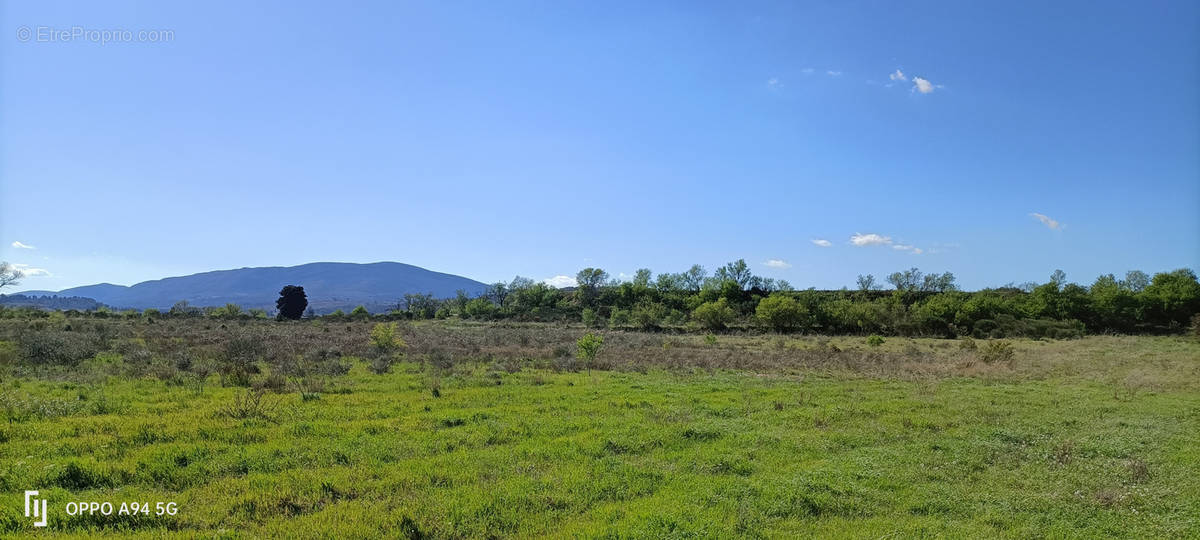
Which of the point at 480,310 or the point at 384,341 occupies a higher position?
the point at 480,310

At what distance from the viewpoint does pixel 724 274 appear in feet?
416

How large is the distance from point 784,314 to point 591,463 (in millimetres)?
66184

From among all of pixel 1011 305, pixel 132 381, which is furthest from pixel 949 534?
pixel 1011 305

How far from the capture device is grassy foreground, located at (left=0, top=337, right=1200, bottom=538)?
→ 23.8ft

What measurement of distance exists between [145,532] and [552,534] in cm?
483

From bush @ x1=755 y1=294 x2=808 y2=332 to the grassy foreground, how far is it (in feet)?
176

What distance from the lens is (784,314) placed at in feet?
233

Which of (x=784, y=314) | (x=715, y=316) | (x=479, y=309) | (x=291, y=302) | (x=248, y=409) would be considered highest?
(x=291, y=302)

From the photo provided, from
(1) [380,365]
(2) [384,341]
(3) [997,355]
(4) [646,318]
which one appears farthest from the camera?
(4) [646,318]

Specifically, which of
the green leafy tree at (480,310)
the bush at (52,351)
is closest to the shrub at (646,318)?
the green leafy tree at (480,310)

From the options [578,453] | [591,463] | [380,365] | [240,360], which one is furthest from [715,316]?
[591,463]

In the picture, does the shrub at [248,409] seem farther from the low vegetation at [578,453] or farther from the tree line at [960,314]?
the tree line at [960,314]

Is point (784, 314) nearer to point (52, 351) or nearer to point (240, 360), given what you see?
point (240, 360)

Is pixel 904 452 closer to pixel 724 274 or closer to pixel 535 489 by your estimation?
pixel 535 489
